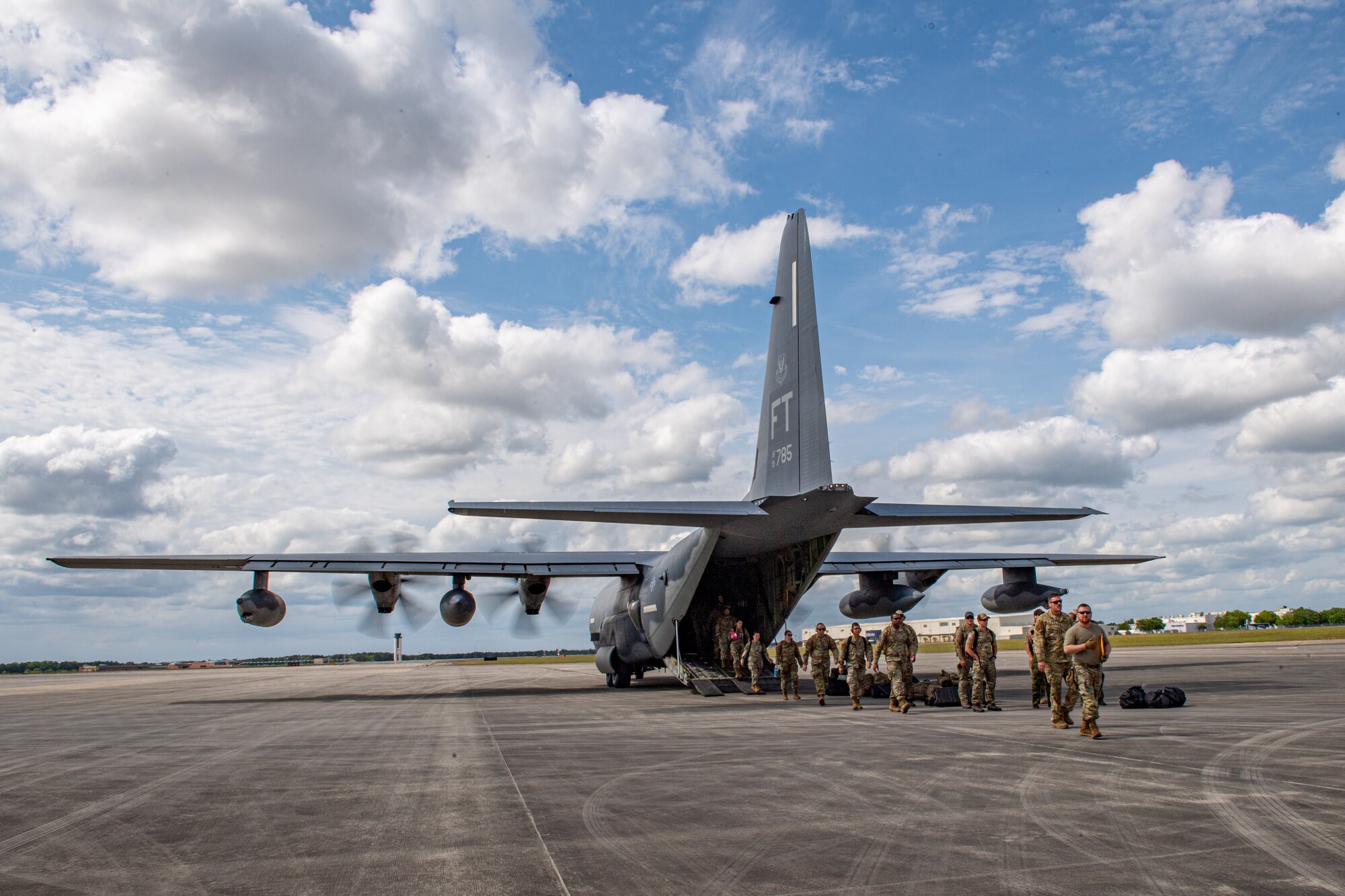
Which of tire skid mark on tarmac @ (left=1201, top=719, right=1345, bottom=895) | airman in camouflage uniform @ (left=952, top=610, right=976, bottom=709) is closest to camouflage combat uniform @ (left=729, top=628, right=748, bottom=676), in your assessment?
airman in camouflage uniform @ (left=952, top=610, right=976, bottom=709)

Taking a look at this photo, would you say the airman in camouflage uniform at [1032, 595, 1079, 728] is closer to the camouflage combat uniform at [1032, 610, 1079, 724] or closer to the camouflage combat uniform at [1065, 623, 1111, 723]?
the camouflage combat uniform at [1032, 610, 1079, 724]

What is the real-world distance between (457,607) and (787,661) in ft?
32.0

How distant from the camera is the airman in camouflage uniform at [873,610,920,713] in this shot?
48.4ft

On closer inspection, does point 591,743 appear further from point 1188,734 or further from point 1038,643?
point 1188,734

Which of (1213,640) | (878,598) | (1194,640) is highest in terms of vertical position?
(878,598)

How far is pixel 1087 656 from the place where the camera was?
1024cm

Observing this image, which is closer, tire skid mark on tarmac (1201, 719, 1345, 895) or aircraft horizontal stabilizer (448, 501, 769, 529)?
tire skid mark on tarmac (1201, 719, 1345, 895)

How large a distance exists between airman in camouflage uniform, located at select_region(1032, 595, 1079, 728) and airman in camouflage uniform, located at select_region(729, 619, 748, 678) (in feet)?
33.7

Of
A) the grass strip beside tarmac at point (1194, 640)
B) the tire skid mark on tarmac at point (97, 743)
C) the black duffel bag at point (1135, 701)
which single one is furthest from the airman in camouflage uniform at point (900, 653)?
the grass strip beside tarmac at point (1194, 640)

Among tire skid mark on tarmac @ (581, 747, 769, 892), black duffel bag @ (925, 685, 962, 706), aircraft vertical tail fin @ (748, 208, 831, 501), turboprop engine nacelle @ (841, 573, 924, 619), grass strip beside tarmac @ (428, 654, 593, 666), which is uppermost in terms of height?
aircraft vertical tail fin @ (748, 208, 831, 501)

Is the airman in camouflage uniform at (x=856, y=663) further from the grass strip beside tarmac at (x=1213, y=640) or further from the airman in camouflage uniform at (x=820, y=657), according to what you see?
the grass strip beside tarmac at (x=1213, y=640)

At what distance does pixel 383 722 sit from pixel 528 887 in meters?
11.9

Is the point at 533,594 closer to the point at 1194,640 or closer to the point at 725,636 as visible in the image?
the point at 725,636

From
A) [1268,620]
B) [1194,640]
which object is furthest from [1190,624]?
[1194,640]
